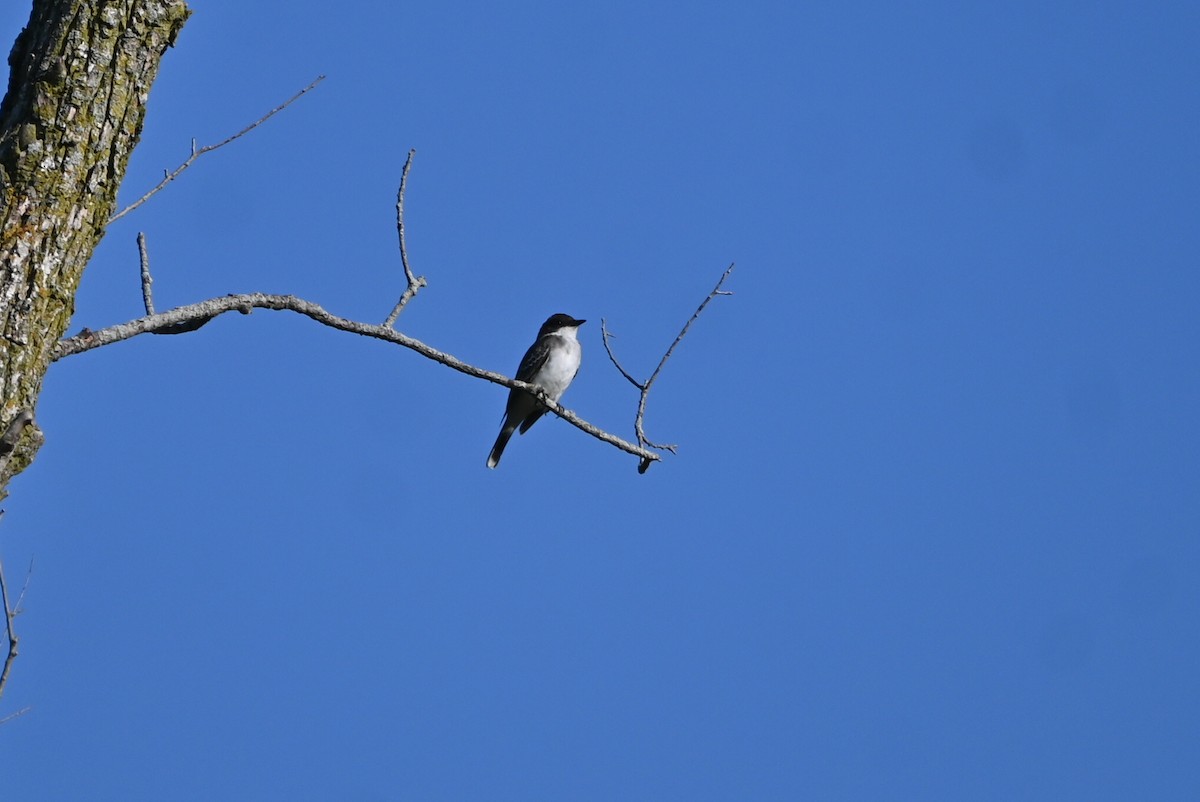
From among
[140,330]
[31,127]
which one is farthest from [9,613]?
[31,127]

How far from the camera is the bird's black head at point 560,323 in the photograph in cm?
1255

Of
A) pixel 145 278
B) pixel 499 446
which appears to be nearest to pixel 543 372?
pixel 499 446

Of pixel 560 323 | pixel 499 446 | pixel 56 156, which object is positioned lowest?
pixel 56 156

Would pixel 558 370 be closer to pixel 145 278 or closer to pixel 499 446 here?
pixel 499 446

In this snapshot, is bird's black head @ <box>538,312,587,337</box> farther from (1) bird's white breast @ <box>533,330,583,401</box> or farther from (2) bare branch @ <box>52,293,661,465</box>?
(2) bare branch @ <box>52,293,661,465</box>

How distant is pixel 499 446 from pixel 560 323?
55.9 inches

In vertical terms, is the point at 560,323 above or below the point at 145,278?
above

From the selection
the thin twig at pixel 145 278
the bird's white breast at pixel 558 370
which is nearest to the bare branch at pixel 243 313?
the thin twig at pixel 145 278

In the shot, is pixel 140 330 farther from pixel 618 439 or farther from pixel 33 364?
pixel 618 439

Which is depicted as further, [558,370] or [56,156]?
[558,370]

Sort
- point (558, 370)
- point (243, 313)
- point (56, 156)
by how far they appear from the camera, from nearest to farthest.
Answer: point (56, 156) < point (243, 313) < point (558, 370)

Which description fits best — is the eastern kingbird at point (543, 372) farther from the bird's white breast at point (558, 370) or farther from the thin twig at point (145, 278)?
the thin twig at point (145, 278)

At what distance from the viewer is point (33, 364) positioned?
310 centimetres

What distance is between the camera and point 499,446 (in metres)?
12.4
